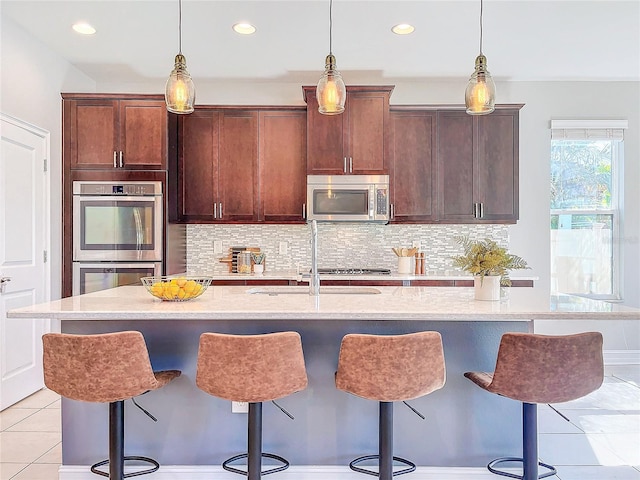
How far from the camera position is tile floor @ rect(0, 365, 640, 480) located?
2414 millimetres

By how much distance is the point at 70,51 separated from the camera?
153 inches

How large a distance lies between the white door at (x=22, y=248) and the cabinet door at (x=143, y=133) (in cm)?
63

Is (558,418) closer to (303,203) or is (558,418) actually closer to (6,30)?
(303,203)

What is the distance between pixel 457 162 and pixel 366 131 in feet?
2.95

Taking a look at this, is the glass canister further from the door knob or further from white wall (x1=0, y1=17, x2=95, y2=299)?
the door knob

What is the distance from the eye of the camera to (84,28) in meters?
3.45

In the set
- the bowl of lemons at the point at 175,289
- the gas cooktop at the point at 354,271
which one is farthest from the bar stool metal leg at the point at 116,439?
the gas cooktop at the point at 354,271

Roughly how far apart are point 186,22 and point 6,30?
125 centimetres

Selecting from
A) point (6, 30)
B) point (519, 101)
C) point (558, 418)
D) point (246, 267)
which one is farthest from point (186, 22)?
point (558, 418)

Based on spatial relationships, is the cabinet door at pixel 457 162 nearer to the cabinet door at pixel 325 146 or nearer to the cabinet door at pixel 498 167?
the cabinet door at pixel 498 167

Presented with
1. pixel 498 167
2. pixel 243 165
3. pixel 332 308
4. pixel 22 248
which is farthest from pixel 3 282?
pixel 498 167

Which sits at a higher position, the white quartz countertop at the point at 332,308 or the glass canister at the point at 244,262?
the glass canister at the point at 244,262

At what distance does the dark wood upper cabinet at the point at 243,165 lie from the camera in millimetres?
4348

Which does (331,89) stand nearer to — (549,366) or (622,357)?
(549,366)
